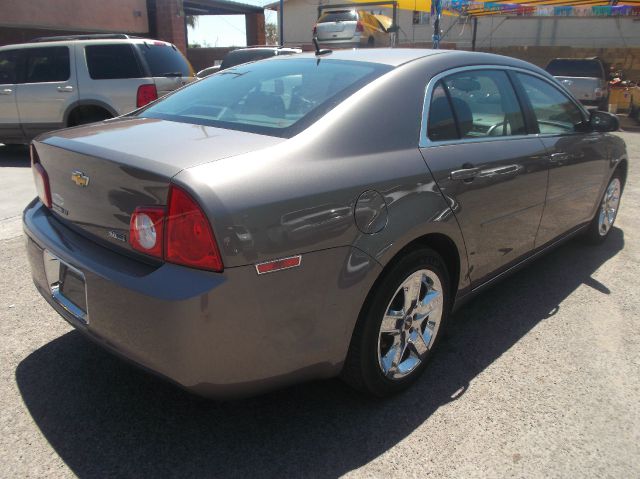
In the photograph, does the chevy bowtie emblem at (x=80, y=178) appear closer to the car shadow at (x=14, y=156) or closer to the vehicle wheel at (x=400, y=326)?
the vehicle wheel at (x=400, y=326)

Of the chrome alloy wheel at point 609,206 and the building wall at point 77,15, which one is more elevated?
the building wall at point 77,15

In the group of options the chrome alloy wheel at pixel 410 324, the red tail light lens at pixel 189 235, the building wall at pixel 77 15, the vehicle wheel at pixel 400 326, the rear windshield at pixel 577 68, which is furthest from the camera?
the rear windshield at pixel 577 68

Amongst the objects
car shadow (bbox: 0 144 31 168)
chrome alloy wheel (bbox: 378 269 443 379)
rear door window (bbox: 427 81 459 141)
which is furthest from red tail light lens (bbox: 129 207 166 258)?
car shadow (bbox: 0 144 31 168)

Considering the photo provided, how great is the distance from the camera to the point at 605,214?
5000mm

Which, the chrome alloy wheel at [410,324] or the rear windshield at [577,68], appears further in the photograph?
the rear windshield at [577,68]

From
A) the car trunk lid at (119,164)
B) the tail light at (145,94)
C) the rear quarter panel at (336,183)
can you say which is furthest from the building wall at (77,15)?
the rear quarter panel at (336,183)

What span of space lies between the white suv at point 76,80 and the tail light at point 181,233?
22.5 ft

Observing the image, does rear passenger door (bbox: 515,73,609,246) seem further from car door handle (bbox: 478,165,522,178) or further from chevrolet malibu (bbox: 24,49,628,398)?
car door handle (bbox: 478,165,522,178)

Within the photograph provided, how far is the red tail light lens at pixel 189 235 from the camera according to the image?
1899 millimetres

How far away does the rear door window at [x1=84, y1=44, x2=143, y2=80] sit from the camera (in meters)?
8.44

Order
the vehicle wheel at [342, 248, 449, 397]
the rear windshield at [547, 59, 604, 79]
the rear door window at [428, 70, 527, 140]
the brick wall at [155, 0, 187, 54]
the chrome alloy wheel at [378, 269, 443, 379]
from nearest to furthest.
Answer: the vehicle wheel at [342, 248, 449, 397]
the chrome alloy wheel at [378, 269, 443, 379]
the rear door window at [428, 70, 527, 140]
the rear windshield at [547, 59, 604, 79]
the brick wall at [155, 0, 187, 54]

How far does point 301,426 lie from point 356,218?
0.99 meters

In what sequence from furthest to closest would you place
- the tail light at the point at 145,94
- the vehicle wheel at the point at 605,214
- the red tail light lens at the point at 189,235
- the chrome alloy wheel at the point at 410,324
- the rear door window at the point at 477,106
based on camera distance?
the tail light at the point at 145,94
the vehicle wheel at the point at 605,214
the rear door window at the point at 477,106
the chrome alloy wheel at the point at 410,324
the red tail light lens at the point at 189,235

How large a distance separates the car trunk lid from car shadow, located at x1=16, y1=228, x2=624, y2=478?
82cm
